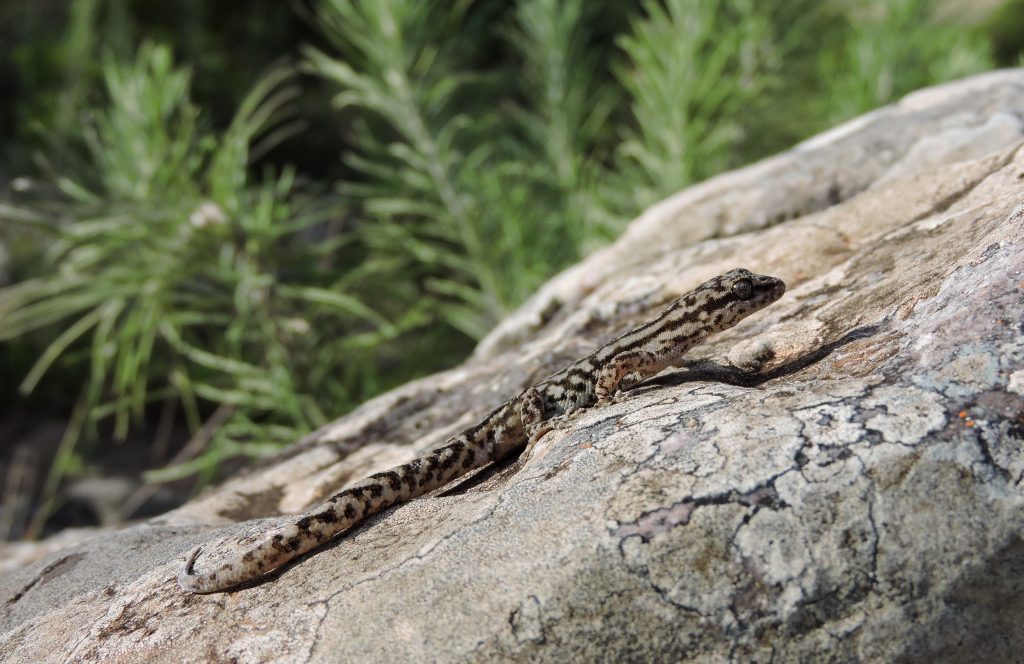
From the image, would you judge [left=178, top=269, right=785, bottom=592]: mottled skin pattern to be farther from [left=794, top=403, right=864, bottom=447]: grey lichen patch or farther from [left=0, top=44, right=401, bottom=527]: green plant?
[left=0, top=44, right=401, bottom=527]: green plant

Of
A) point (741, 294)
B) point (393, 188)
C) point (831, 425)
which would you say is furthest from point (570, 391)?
point (393, 188)

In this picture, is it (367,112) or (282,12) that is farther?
(282,12)

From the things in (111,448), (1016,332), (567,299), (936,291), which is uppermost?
(111,448)

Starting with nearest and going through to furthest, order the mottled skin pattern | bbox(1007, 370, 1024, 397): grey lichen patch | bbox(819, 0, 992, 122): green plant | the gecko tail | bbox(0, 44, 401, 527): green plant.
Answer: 1. bbox(1007, 370, 1024, 397): grey lichen patch
2. the gecko tail
3. the mottled skin pattern
4. bbox(0, 44, 401, 527): green plant
5. bbox(819, 0, 992, 122): green plant

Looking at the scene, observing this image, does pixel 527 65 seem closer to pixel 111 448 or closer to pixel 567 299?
pixel 567 299

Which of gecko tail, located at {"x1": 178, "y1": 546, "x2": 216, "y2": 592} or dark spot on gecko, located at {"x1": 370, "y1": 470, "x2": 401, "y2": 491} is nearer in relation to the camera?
gecko tail, located at {"x1": 178, "y1": 546, "x2": 216, "y2": 592}

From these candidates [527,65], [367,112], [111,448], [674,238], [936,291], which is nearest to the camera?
[936,291]

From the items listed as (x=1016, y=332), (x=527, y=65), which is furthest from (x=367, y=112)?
(x=1016, y=332)

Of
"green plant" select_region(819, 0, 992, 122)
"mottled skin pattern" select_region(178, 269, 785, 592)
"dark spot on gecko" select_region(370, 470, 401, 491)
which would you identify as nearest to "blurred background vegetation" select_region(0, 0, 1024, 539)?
"green plant" select_region(819, 0, 992, 122)
